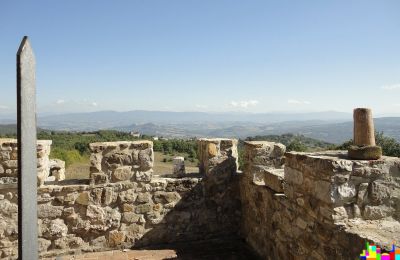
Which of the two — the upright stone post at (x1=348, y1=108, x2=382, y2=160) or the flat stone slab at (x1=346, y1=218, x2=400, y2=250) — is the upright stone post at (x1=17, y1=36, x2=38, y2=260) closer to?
the flat stone slab at (x1=346, y1=218, x2=400, y2=250)

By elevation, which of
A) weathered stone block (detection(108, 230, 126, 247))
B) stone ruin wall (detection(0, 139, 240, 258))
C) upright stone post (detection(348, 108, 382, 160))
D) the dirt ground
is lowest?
the dirt ground

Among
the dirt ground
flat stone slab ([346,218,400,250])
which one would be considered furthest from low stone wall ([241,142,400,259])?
the dirt ground

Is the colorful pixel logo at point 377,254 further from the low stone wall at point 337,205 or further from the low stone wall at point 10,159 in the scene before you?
the low stone wall at point 10,159

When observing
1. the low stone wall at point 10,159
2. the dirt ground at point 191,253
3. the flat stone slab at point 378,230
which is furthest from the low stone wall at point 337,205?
the low stone wall at point 10,159

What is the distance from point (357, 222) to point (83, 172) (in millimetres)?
11198

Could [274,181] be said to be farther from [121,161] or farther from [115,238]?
[115,238]

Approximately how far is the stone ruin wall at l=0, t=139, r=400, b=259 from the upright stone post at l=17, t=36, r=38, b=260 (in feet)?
8.95

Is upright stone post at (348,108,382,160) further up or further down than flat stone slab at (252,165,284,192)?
further up

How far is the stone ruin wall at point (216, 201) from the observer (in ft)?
11.4

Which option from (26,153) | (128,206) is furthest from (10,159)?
(26,153)

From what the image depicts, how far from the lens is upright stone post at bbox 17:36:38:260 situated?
1942 mm

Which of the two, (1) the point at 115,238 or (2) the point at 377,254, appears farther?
(1) the point at 115,238

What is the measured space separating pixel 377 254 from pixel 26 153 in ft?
9.07

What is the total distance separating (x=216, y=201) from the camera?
6.15m
